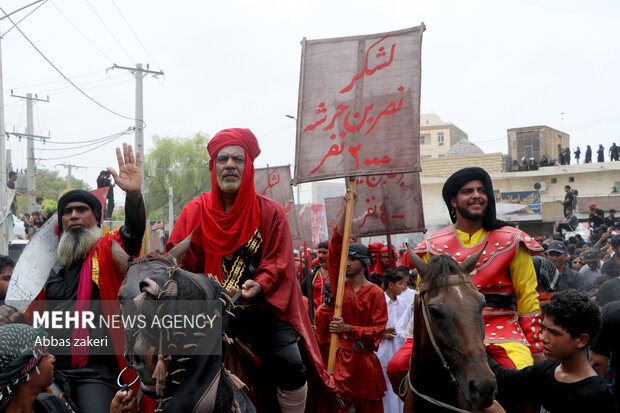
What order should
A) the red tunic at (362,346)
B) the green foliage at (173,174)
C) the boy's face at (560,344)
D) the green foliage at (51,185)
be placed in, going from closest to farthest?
the boy's face at (560,344) → the red tunic at (362,346) → the green foliage at (173,174) → the green foliage at (51,185)

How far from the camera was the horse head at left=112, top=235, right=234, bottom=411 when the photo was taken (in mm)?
2420

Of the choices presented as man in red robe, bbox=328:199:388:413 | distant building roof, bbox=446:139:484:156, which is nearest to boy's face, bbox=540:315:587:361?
man in red robe, bbox=328:199:388:413

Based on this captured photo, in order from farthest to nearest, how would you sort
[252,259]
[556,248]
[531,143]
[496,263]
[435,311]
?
1. [531,143]
2. [556,248]
3. [496,263]
4. [252,259]
5. [435,311]

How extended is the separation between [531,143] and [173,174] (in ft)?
108

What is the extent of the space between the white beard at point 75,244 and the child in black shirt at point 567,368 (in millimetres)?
3008

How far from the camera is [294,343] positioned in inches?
160

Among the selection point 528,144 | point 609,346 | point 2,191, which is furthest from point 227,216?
point 528,144

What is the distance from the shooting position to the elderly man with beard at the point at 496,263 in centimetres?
429

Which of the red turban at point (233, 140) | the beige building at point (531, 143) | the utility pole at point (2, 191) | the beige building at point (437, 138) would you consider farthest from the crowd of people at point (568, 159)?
the red turban at point (233, 140)

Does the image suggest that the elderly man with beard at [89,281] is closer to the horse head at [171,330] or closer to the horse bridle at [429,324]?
the horse head at [171,330]

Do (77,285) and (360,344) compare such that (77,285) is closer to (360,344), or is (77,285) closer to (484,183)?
(484,183)

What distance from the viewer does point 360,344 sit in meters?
7.08

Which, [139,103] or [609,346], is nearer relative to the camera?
[609,346]

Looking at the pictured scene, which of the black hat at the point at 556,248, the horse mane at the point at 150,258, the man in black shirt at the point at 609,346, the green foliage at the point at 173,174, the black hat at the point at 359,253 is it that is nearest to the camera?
the horse mane at the point at 150,258
